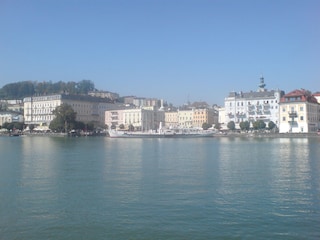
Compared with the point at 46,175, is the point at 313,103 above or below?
above

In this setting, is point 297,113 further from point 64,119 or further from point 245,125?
point 64,119

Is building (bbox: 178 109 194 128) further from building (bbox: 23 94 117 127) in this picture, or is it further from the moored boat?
building (bbox: 23 94 117 127)

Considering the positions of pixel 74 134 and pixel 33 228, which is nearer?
pixel 33 228

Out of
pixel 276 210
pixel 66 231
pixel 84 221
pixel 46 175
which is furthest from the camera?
pixel 46 175

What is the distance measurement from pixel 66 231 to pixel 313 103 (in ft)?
283

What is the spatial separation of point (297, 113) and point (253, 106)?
14.6m

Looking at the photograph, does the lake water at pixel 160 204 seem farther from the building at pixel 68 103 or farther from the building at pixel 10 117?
the building at pixel 10 117

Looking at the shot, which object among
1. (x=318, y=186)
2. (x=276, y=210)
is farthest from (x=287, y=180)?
(x=276, y=210)

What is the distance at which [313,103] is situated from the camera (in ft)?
291

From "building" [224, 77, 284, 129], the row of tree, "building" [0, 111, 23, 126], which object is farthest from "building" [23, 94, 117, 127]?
"building" [224, 77, 284, 129]

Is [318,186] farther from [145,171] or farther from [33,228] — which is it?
[33,228]

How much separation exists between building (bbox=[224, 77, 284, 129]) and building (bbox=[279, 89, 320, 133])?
6676 mm

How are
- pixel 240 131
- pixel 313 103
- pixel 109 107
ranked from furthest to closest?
pixel 109 107
pixel 240 131
pixel 313 103

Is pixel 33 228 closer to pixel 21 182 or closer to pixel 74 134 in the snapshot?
pixel 21 182
